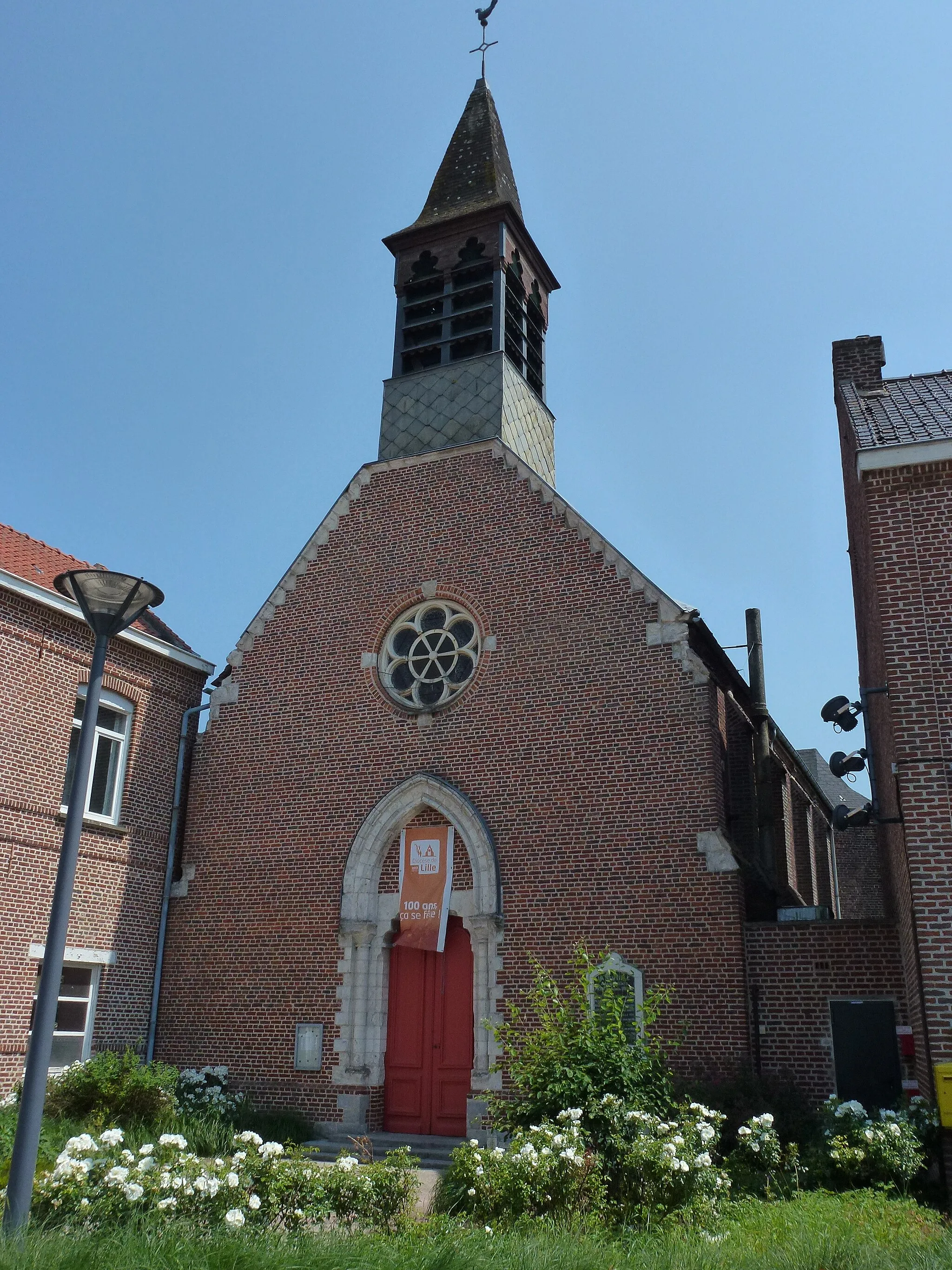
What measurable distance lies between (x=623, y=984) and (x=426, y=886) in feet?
10.2

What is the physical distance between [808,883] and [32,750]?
50.5ft

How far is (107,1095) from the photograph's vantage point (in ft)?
42.0

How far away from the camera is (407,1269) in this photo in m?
5.95

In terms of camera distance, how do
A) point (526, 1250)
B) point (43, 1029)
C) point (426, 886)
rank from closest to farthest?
point (526, 1250) → point (43, 1029) → point (426, 886)

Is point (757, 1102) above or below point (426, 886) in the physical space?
below

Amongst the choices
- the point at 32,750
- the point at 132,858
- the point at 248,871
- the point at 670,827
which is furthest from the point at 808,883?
the point at 32,750

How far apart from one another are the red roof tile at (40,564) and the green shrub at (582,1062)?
7.97 m

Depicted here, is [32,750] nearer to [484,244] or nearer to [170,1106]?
[170,1106]

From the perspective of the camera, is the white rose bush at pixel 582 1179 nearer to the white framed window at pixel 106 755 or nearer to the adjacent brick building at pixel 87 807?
the adjacent brick building at pixel 87 807

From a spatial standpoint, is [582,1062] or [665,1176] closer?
[665,1176]

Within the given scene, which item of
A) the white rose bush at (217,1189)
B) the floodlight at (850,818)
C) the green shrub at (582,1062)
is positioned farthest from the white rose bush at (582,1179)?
the floodlight at (850,818)

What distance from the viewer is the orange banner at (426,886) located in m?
14.5

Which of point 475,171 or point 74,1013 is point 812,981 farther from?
point 475,171

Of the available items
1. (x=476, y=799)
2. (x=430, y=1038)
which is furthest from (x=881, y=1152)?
(x=476, y=799)
